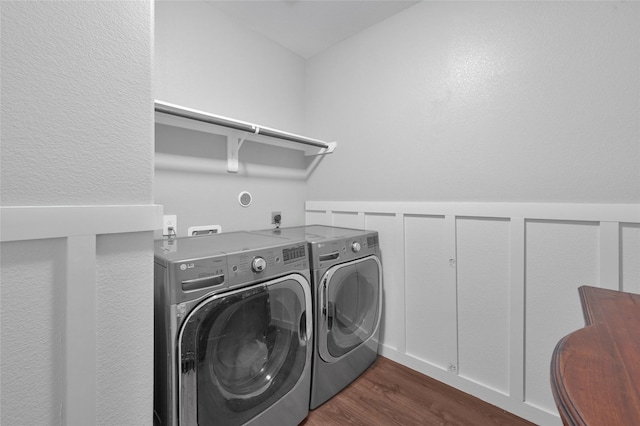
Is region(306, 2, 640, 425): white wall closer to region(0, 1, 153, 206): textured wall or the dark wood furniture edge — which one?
the dark wood furniture edge

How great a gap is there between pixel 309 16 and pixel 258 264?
1.79 m

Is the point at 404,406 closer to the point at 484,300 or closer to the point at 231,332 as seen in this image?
the point at 484,300

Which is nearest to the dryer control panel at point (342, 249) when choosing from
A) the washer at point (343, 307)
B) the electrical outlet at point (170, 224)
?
the washer at point (343, 307)

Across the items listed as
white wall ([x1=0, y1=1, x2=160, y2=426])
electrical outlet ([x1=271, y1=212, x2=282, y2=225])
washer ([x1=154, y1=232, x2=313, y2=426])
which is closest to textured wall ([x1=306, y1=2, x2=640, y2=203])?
electrical outlet ([x1=271, y1=212, x2=282, y2=225])

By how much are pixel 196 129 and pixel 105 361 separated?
136 centimetres

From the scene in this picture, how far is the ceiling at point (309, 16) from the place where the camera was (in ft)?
5.70

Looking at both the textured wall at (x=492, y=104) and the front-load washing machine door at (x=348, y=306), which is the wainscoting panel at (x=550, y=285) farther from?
the front-load washing machine door at (x=348, y=306)

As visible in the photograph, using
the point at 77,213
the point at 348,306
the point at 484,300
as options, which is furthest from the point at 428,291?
the point at 77,213

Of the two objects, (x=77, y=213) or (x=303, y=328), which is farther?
(x=303, y=328)

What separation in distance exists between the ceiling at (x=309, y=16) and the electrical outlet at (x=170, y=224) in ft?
4.78

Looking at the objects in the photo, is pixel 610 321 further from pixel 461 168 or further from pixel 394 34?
pixel 394 34

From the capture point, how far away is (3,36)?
0.61 m

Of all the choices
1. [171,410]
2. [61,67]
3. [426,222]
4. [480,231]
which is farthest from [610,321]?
[61,67]

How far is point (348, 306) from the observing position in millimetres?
1628
